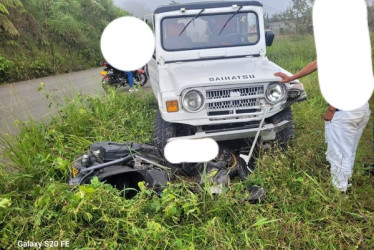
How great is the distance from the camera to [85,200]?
226 centimetres

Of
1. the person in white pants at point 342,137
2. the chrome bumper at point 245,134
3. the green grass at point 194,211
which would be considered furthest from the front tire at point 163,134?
the person in white pants at point 342,137

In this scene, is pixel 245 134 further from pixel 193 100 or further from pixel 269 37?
pixel 269 37

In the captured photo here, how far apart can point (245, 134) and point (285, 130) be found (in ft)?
1.93

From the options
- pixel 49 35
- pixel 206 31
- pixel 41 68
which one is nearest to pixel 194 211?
pixel 206 31

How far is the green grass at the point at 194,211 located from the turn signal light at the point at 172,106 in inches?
30.2

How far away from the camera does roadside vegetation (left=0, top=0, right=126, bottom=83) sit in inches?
424

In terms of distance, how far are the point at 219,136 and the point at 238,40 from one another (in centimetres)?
159

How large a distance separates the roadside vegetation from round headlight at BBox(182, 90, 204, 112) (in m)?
8.73

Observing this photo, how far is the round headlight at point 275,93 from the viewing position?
328 cm

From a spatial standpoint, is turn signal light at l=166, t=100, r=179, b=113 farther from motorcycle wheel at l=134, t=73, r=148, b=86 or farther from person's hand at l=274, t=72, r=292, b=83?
motorcycle wheel at l=134, t=73, r=148, b=86

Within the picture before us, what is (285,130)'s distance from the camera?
3627 mm

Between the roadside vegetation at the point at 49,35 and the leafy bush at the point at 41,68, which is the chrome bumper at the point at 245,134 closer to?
the roadside vegetation at the point at 49,35

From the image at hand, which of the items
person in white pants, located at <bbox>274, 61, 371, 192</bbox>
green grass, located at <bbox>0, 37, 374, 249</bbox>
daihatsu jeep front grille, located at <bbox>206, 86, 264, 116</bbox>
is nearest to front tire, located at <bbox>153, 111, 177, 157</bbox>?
daihatsu jeep front grille, located at <bbox>206, 86, 264, 116</bbox>

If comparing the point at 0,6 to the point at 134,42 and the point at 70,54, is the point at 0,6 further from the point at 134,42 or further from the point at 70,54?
the point at 134,42
